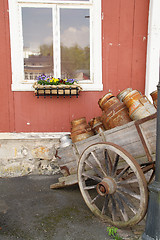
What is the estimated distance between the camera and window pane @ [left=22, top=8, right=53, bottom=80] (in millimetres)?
3857

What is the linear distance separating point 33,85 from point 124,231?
105 inches

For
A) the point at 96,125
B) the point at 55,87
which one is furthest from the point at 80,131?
the point at 55,87

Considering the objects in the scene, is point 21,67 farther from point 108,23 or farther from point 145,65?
point 145,65

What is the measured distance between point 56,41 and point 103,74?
1081 millimetres

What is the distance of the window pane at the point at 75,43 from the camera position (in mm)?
3877

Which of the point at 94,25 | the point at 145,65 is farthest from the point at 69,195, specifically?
the point at 94,25

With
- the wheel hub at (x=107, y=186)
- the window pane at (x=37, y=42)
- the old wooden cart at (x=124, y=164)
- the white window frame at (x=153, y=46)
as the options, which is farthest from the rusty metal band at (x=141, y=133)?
the window pane at (x=37, y=42)

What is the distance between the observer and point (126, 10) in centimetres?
381

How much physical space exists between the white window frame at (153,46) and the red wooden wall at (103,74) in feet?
0.38

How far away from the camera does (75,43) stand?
396 cm

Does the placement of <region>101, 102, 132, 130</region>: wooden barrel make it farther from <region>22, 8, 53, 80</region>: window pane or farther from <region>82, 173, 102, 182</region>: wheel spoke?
<region>22, 8, 53, 80</region>: window pane

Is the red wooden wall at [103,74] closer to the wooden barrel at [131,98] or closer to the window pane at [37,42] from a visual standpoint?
the window pane at [37,42]

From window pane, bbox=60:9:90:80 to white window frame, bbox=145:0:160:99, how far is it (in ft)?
3.67

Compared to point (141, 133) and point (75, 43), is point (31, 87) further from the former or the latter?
point (141, 133)
